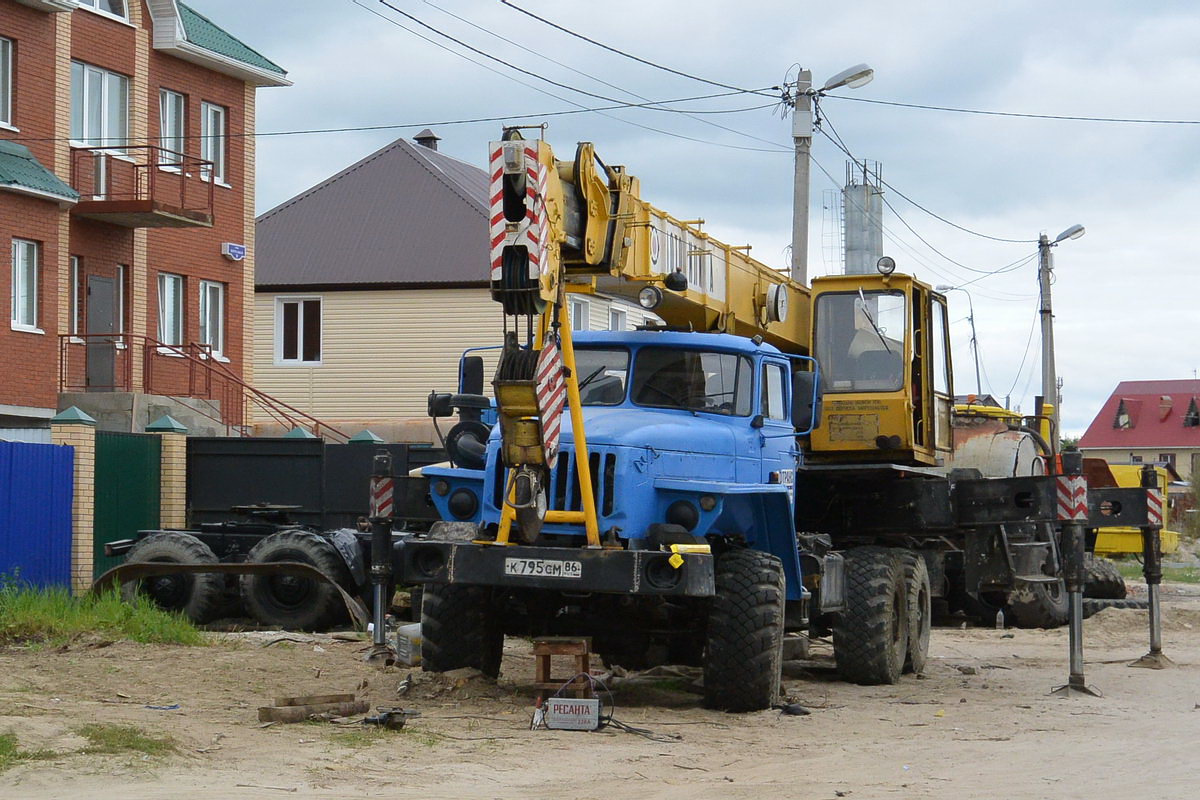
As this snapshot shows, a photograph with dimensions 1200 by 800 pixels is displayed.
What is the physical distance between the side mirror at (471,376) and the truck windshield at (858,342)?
4356mm

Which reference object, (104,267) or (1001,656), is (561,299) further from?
(104,267)

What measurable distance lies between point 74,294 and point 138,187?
2.16 metres

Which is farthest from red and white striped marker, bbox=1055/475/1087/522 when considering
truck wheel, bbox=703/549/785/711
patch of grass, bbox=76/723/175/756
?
patch of grass, bbox=76/723/175/756

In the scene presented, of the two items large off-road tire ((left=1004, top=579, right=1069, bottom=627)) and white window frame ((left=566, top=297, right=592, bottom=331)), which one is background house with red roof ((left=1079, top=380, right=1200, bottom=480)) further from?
large off-road tire ((left=1004, top=579, right=1069, bottom=627))

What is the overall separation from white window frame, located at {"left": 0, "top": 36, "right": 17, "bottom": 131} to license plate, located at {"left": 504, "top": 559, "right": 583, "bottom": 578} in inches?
718

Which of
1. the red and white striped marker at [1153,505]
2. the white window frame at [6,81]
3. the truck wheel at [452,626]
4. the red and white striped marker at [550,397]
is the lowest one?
the truck wheel at [452,626]

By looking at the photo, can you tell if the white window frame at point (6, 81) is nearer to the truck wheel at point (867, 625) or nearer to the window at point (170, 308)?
the window at point (170, 308)

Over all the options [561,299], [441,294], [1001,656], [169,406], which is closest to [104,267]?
[169,406]

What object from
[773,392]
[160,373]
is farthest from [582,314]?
[773,392]

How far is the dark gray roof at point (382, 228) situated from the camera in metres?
A: 38.4

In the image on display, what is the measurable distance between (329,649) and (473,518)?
3797 mm

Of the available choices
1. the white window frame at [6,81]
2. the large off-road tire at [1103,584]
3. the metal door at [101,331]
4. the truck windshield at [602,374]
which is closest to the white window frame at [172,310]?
the metal door at [101,331]

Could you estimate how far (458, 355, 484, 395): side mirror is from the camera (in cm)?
1287

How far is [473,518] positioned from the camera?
11.9 m
